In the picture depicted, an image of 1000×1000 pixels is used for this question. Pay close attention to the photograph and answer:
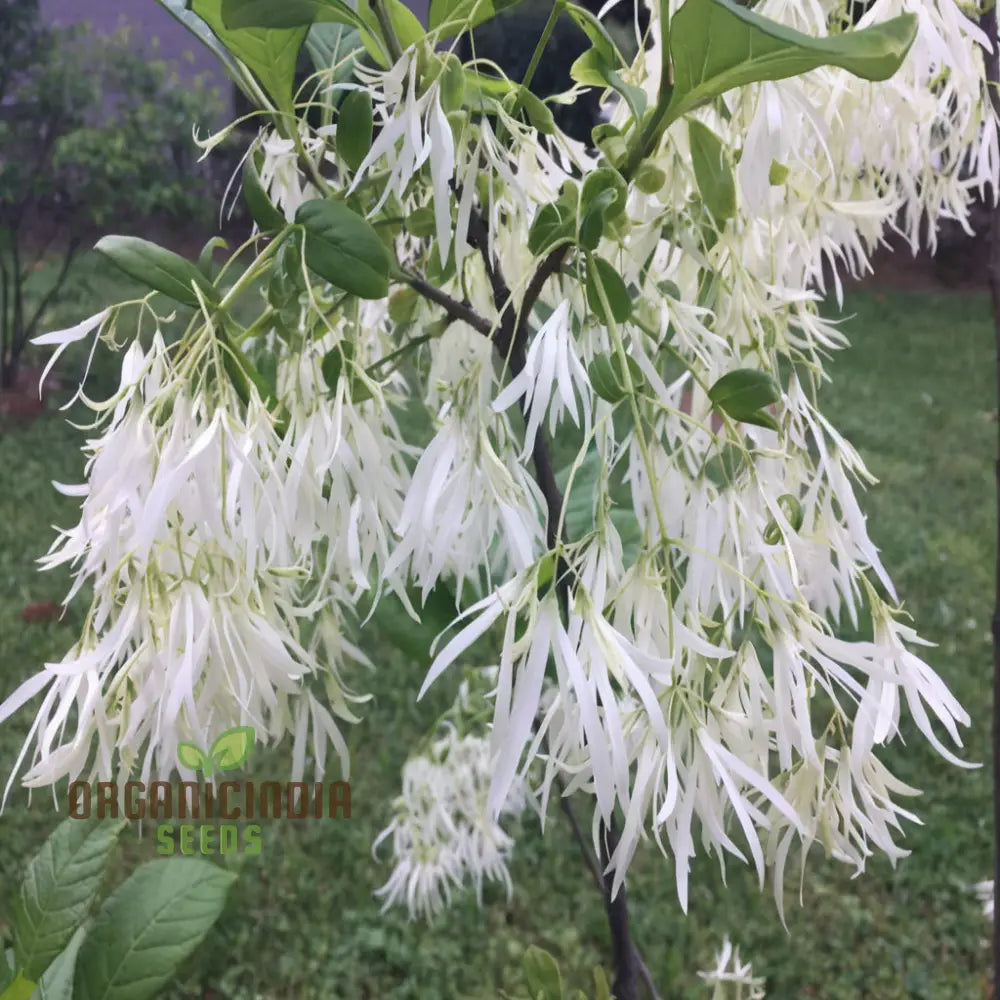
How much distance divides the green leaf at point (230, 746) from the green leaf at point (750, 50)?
274 millimetres

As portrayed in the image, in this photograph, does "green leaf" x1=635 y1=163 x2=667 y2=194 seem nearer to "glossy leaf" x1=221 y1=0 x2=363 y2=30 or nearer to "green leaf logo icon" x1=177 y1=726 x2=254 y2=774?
"glossy leaf" x1=221 y1=0 x2=363 y2=30

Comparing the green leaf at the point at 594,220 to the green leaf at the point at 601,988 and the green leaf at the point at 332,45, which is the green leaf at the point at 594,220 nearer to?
the green leaf at the point at 332,45

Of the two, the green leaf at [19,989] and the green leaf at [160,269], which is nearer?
the green leaf at [160,269]

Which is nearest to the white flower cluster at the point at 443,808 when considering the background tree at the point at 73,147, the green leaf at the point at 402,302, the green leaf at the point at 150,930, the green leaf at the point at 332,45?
the green leaf at the point at 150,930

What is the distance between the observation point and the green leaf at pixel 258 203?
35 centimetres

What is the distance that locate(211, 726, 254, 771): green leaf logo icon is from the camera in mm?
350

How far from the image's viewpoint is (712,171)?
0.37 metres

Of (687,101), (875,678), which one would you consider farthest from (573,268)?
(875,678)

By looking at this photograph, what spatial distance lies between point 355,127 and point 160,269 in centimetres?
9

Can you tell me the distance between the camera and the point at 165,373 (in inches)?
13.4

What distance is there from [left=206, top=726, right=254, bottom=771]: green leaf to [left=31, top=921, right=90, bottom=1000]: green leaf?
43 cm

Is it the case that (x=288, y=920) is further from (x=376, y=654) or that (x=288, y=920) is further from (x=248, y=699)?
(x=248, y=699)

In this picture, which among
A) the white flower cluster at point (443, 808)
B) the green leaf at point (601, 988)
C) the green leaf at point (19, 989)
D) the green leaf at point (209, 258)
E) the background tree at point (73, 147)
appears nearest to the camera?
the green leaf at point (209, 258)
